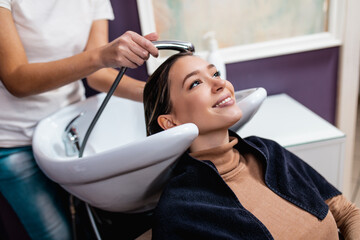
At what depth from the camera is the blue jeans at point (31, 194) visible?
1.00 metres

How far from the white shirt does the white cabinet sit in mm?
680

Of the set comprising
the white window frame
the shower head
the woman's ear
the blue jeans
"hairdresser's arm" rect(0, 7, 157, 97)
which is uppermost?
the shower head

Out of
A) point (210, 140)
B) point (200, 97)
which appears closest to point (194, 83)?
point (200, 97)

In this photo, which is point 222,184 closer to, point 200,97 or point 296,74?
point 200,97

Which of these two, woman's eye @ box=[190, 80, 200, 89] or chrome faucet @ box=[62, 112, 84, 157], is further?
chrome faucet @ box=[62, 112, 84, 157]

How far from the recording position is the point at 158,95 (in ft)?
2.72

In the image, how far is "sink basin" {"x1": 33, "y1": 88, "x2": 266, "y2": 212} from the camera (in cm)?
67

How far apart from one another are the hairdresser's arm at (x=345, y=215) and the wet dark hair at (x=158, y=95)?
0.51 metres

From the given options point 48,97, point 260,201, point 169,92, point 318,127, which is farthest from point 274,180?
point 48,97

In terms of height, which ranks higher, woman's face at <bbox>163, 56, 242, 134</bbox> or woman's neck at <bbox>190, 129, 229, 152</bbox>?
woman's face at <bbox>163, 56, 242, 134</bbox>

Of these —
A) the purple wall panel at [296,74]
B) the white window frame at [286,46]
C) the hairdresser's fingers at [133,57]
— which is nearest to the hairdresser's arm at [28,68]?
the hairdresser's fingers at [133,57]

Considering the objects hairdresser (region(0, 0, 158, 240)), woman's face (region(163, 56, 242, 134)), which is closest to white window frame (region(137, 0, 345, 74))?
hairdresser (region(0, 0, 158, 240))

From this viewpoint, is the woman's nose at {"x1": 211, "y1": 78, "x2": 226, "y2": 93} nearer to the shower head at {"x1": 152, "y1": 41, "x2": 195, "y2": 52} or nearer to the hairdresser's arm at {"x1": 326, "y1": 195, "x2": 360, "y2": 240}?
the shower head at {"x1": 152, "y1": 41, "x2": 195, "y2": 52}

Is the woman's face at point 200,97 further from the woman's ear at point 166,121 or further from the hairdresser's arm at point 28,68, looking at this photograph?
the hairdresser's arm at point 28,68
